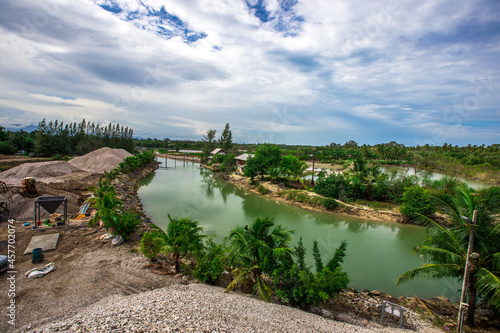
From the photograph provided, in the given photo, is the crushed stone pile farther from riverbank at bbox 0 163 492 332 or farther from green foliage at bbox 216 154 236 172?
green foliage at bbox 216 154 236 172

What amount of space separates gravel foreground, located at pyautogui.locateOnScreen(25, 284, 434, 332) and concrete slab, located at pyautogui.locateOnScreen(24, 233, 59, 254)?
480 cm

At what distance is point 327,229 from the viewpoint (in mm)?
15242

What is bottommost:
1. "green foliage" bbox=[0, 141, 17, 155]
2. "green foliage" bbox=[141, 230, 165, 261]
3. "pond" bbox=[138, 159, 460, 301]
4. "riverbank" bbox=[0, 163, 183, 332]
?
"pond" bbox=[138, 159, 460, 301]

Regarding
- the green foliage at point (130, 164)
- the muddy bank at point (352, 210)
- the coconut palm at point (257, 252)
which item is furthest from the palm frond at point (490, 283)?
the green foliage at point (130, 164)

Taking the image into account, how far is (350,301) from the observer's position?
7.45m

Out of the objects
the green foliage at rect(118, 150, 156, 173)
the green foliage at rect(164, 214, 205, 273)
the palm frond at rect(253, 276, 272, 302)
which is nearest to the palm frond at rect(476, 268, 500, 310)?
the palm frond at rect(253, 276, 272, 302)

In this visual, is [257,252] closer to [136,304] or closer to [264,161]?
[136,304]

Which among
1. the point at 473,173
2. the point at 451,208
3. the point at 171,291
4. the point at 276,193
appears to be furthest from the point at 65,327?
the point at 473,173

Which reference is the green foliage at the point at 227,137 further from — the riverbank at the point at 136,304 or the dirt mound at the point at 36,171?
the riverbank at the point at 136,304

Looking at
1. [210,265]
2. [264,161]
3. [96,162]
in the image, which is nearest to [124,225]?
[210,265]

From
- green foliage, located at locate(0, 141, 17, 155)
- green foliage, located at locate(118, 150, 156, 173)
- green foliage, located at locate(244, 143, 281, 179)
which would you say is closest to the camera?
green foliage, located at locate(244, 143, 281, 179)

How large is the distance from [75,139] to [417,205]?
2224 inches

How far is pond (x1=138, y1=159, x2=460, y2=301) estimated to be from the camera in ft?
30.3

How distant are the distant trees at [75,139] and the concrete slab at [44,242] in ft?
136
